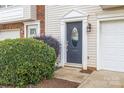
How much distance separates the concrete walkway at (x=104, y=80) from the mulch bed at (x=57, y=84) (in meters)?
0.42

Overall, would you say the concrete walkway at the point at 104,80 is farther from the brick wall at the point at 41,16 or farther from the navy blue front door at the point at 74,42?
the brick wall at the point at 41,16

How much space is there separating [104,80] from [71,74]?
1830 millimetres

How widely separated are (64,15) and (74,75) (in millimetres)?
3336

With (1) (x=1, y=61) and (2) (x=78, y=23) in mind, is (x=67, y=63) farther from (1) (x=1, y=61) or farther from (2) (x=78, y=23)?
(1) (x=1, y=61)

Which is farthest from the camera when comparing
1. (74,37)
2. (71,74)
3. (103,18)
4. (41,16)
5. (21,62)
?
(41,16)

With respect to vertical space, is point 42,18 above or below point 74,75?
above

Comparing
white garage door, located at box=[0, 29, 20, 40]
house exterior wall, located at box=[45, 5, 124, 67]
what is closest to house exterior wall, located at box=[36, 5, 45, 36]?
house exterior wall, located at box=[45, 5, 124, 67]

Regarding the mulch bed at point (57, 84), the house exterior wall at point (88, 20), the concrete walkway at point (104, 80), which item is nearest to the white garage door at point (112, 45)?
the house exterior wall at point (88, 20)

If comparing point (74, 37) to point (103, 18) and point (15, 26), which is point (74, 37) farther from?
point (15, 26)

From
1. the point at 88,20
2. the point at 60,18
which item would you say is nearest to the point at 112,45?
the point at 88,20

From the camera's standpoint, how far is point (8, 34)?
1504 centimetres

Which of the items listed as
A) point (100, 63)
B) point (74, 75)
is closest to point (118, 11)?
point (100, 63)

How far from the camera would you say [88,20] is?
392 inches

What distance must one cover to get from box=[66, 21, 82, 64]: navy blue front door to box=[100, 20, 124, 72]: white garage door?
1.17 metres
